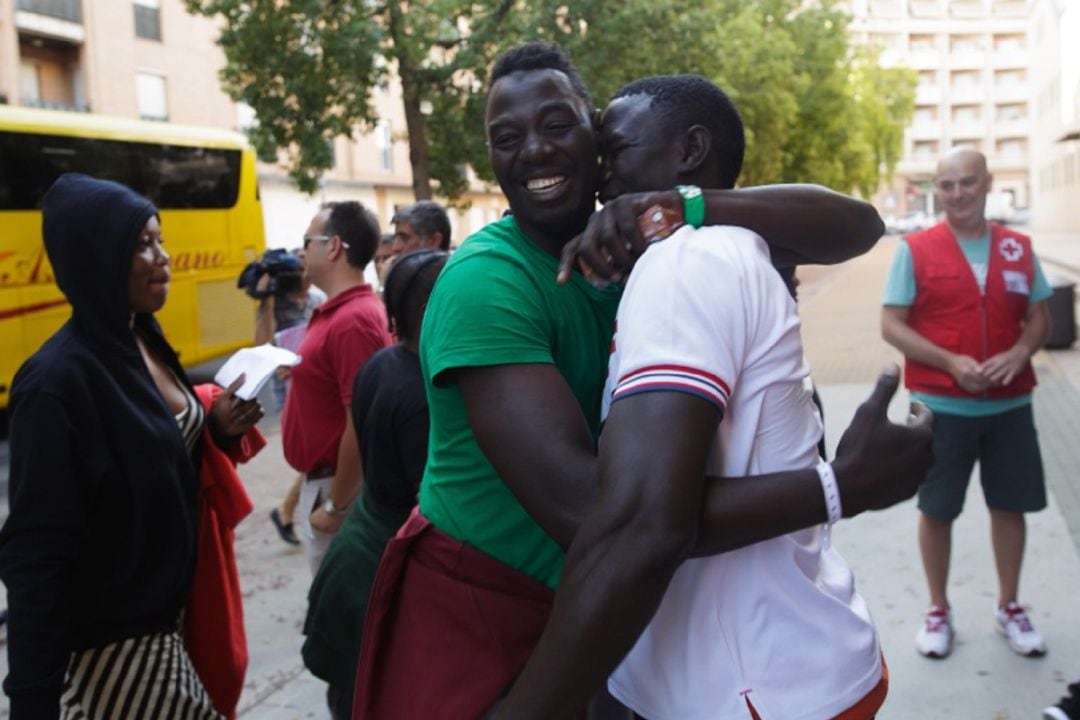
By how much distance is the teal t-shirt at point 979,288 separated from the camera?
420 cm

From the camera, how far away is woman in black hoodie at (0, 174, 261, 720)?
223 cm

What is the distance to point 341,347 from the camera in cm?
389

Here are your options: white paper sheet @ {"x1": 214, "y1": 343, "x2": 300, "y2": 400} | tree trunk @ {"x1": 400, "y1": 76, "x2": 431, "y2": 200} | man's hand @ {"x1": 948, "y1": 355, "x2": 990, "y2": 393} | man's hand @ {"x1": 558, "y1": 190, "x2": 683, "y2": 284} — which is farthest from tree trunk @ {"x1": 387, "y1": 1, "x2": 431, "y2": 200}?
man's hand @ {"x1": 558, "y1": 190, "x2": 683, "y2": 284}

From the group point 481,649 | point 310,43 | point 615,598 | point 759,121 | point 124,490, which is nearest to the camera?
point 615,598

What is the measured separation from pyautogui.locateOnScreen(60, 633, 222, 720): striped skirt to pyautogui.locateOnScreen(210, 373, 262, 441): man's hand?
64 cm

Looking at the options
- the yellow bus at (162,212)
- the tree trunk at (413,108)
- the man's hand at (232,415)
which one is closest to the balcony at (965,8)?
the tree trunk at (413,108)

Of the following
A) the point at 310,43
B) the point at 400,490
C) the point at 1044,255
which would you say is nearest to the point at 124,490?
the point at 400,490

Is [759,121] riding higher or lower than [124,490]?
higher

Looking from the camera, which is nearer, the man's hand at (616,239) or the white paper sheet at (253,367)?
the man's hand at (616,239)

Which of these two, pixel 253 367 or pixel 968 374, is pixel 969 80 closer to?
pixel 968 374

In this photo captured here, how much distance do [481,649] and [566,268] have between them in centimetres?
68

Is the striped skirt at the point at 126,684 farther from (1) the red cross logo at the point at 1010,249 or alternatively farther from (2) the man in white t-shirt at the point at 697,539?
(1) the red cross logo at the point at 1010,249

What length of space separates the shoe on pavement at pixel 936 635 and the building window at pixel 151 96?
86.6ft

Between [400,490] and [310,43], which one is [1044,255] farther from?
[400,490]
